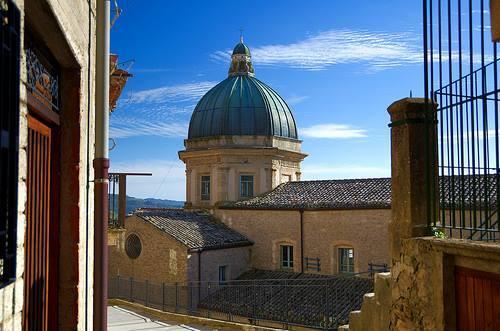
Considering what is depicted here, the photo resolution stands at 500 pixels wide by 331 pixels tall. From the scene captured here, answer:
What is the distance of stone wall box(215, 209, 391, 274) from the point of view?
21.0 metres

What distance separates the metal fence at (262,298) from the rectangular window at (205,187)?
641cm

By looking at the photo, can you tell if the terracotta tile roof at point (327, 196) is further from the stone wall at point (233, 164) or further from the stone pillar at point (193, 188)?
the stone pillar at point (193, 188)

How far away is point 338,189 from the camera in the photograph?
2384cm

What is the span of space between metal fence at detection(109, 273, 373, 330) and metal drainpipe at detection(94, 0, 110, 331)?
12014 mm

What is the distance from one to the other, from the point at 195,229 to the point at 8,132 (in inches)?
842

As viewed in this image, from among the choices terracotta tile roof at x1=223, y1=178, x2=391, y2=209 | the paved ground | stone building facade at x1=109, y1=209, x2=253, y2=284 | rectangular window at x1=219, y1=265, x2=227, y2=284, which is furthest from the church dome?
the paved ground

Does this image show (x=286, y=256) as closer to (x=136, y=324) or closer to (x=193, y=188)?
(x=193, y=188)

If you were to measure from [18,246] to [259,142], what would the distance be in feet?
82.1

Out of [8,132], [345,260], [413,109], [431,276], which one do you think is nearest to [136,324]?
[431,276]

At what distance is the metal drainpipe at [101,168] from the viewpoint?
4391 millimetres

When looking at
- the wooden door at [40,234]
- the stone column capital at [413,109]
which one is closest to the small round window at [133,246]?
the stone column capital at [413,109]

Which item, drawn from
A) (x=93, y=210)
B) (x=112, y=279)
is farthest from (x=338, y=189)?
(x=93, y=210)

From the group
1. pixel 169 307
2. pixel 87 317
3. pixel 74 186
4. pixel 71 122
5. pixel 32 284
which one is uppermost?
pixel 71 122

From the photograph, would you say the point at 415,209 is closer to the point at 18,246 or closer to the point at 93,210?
the point at 93,210
